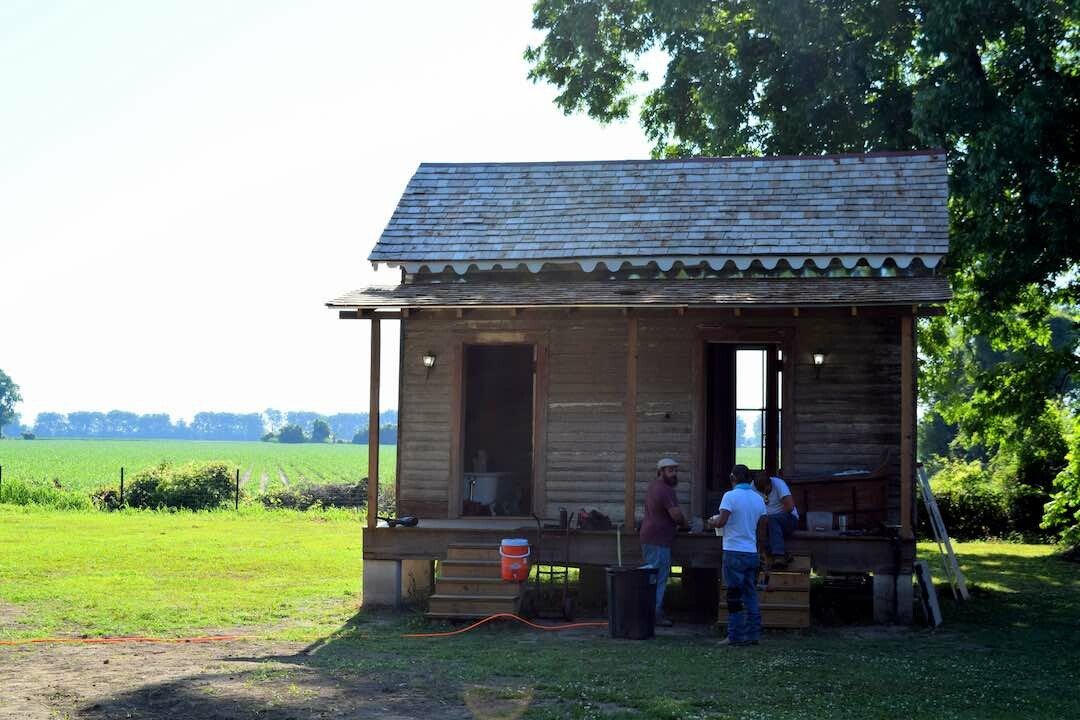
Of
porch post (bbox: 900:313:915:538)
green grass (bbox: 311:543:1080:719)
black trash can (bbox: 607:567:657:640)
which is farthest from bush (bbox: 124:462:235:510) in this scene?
porch post (bbox: 900:313:915:538)

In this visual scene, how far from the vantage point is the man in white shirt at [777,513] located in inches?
569

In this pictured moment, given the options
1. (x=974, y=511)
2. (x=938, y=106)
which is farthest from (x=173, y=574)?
(x=974, y=511)

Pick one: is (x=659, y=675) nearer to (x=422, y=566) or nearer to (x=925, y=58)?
(x=422, y=566)

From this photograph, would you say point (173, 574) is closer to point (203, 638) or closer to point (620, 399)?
point (203, 638)

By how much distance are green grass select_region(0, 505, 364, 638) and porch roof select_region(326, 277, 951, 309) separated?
12.9 feet

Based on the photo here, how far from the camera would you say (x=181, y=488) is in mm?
34500

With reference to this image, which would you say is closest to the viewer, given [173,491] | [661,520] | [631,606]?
[631,606]

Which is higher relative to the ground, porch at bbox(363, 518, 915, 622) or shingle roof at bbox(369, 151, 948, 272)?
shingle roof at bbox(369, 151, 948, 272)

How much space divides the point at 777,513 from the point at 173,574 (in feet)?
31.6

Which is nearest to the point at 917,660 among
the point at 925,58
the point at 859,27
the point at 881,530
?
the point at 881,530

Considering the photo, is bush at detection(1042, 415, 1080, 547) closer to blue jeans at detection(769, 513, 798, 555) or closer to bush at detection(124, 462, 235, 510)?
blue jeans at detection(769, 513, 798, 555)

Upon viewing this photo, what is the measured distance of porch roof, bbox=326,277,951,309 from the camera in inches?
573

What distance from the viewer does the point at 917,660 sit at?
1223 cm

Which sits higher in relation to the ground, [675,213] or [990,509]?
[675,213]
